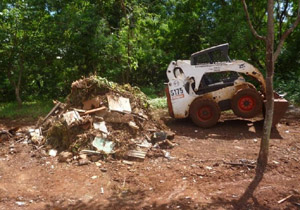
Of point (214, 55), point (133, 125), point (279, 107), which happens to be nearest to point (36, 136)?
point (133, 125)

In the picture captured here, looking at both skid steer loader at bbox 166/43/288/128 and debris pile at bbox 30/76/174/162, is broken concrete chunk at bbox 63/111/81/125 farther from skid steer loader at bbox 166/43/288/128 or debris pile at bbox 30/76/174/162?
skid steer loader at bbox 166/43/288/128

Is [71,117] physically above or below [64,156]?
above

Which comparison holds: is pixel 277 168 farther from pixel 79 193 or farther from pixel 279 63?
pixel 279 63

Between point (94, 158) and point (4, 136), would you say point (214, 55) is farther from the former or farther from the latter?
point (4, 136)

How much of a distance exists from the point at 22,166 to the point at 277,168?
4500mm

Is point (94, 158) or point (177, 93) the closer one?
point (94, 158)

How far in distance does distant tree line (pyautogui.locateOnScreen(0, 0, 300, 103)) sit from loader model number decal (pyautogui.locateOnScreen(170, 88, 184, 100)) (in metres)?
4.16

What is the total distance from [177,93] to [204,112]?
81 centimetres

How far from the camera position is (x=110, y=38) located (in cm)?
1032

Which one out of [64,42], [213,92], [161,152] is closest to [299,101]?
[213,92]

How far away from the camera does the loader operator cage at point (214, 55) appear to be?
6945 mm

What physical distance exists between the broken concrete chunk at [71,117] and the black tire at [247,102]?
11.8 ft

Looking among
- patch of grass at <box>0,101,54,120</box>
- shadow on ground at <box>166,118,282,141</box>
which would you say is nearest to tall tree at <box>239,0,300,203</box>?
shadow on ground at <box>166,118,282,141</box>

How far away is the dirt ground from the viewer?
3.96 metres
